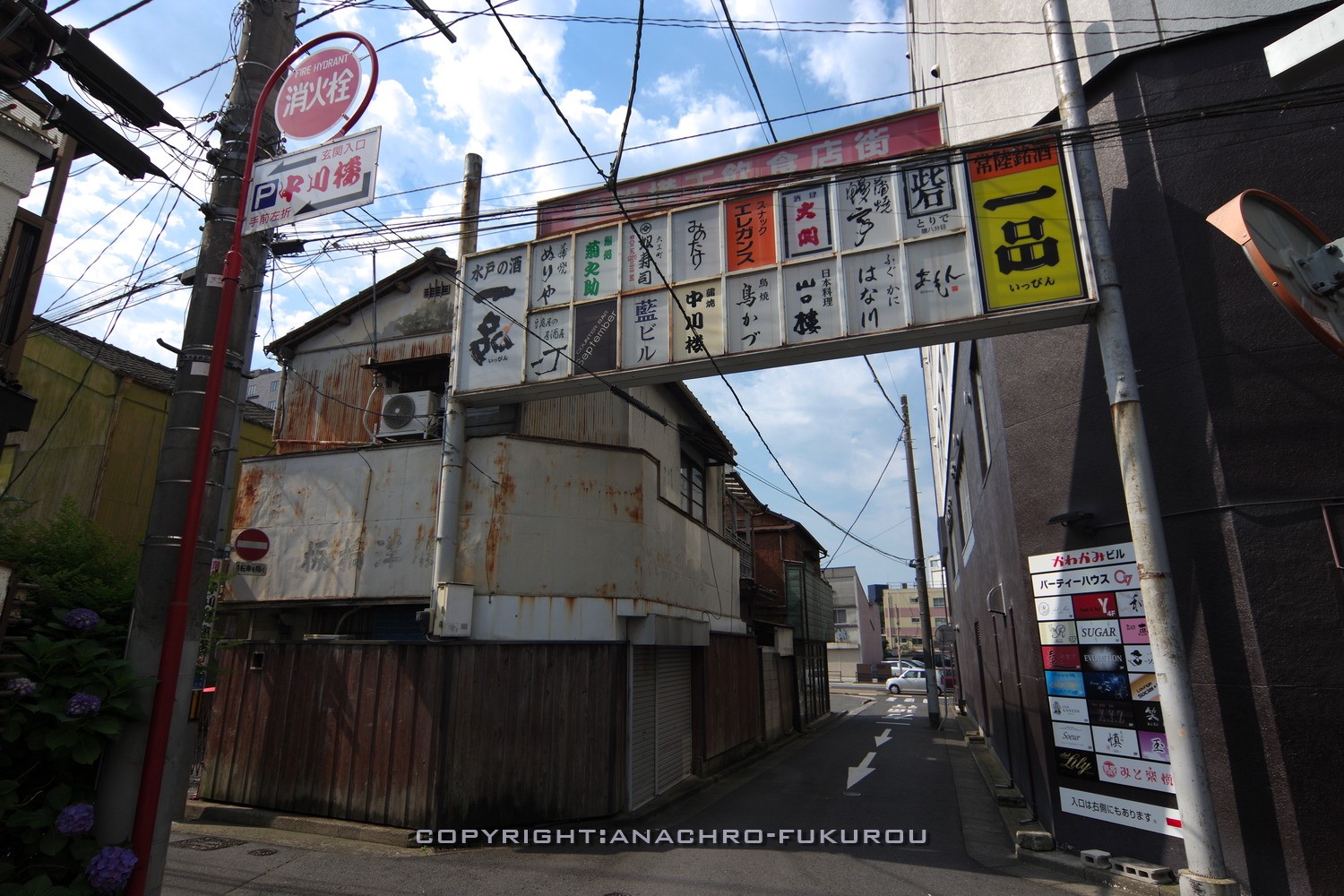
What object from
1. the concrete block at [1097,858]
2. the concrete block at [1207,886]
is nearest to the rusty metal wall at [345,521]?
the concrete block at [1097,858]

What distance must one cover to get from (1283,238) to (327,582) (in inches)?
488

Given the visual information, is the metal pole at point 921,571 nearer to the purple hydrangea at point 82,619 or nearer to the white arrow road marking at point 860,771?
the white arrow road marking at point 860,771

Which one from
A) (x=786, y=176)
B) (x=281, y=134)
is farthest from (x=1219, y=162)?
(x=281, y=134)

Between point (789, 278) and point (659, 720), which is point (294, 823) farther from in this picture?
point (789, 278)

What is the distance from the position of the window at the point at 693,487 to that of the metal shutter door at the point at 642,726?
398 centimetres

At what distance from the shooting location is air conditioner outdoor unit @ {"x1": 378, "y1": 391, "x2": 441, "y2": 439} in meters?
11.6

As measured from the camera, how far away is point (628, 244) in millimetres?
10297

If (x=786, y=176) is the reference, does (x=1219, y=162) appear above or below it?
below

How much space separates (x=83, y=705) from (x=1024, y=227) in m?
9.68

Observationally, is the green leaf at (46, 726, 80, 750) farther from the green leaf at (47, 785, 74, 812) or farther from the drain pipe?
the drain pipe

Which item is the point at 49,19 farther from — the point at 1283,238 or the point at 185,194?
the point at 1283,238

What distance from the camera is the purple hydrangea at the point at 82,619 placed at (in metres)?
5.25

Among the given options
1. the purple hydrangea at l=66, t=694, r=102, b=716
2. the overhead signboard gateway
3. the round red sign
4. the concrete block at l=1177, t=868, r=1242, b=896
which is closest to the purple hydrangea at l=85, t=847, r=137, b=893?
the purple hydrangea at l=66, t=694, r=102, b=716

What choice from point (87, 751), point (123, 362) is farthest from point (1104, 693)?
point (123, 362)
